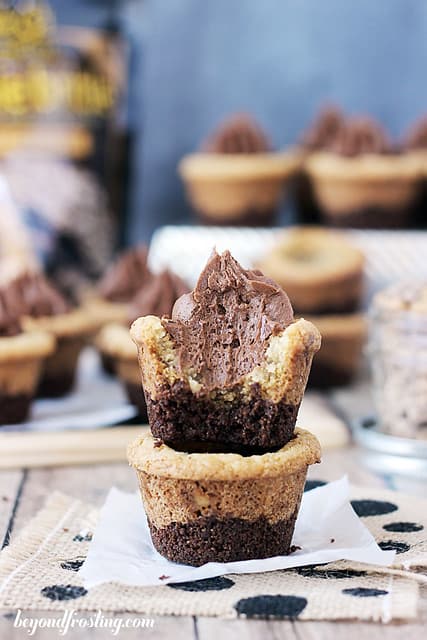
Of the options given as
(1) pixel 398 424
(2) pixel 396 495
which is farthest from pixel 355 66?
(2) pixel 396 495

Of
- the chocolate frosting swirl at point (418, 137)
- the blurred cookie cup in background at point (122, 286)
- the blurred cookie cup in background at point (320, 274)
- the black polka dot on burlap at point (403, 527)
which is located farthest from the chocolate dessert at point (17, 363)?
the chocolate frosting swirl at point (418, 137)

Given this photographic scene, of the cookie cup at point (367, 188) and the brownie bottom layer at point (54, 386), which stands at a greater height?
the cookie cup at point (367, 188)

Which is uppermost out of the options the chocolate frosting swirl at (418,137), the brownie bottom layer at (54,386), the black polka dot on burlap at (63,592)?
the chocolate frosting swirl at (418,137)

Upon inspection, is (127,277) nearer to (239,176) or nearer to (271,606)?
(239,176)

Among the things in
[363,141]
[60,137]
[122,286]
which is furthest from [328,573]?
[60,137]

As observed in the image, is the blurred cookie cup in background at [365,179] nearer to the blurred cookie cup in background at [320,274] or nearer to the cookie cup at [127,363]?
the blurred cookie cup in background at [320,274]

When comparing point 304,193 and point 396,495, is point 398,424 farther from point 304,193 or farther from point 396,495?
point 304,193
